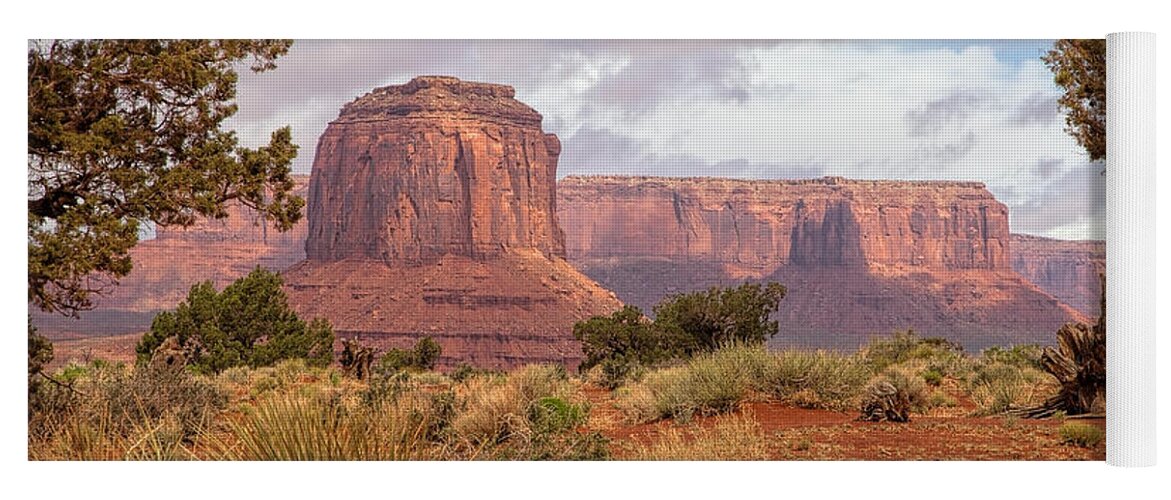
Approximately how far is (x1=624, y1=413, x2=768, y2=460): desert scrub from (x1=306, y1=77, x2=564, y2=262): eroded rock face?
32623mm

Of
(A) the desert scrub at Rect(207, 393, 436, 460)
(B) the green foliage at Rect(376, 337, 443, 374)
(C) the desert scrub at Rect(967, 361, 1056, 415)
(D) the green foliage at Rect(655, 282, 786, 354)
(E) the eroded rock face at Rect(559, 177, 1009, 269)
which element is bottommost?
(B) the green foliage at Rect(376, 337, 443, 374)

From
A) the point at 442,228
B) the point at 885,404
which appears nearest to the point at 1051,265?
the point at 885,404

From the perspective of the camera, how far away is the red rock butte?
34250 mm

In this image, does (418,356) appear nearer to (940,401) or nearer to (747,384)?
(940,401)

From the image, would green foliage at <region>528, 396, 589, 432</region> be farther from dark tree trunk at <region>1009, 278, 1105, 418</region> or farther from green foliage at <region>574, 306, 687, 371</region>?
green foliage at <region>574, 306, 687, 371</region>

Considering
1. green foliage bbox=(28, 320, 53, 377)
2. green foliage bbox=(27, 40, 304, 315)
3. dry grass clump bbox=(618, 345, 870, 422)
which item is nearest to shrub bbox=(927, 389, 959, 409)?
dry grass clump bbox=(618, 345, 870, 422)

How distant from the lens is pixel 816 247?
38531 mm

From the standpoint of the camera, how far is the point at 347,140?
44.2 metres

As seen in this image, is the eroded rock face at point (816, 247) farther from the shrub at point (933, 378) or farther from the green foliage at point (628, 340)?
the shrub at point (933, 378)

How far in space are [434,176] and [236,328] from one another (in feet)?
91.6

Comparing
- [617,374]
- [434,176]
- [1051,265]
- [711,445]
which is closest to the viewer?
[711,445]
